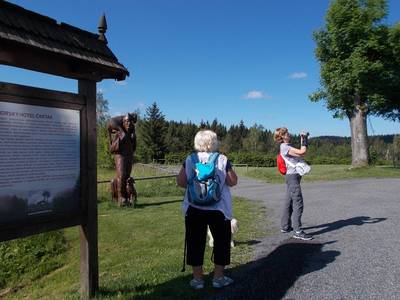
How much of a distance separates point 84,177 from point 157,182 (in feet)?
57.2

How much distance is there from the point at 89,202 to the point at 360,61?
2532 cm

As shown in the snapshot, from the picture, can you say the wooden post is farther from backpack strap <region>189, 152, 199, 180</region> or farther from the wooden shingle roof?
backpack strap <region>189, 152, 199, 180</region>

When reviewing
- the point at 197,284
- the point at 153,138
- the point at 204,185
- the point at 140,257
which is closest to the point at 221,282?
the point at 197,284

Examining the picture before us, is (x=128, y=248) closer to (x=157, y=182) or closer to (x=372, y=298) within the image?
(x=372, y=298)

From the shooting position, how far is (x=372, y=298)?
4438mm

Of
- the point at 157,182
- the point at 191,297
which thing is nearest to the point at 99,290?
the point at 191,297

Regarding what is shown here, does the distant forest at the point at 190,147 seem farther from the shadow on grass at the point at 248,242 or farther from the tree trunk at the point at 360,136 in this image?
the shadow on grass at the point at 248,242

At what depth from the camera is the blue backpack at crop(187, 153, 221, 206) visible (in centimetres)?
465

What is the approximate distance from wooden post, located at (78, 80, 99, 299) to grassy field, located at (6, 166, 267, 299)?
8.6 inches

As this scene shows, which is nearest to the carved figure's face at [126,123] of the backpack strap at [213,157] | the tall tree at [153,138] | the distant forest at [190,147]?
the backpack strap at [213,157]

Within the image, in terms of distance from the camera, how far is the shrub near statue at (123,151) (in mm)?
12992

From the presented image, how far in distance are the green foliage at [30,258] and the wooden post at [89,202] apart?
307 centimetres

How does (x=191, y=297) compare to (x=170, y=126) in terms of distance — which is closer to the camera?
(x=191, y=297)

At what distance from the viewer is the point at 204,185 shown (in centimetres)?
467
